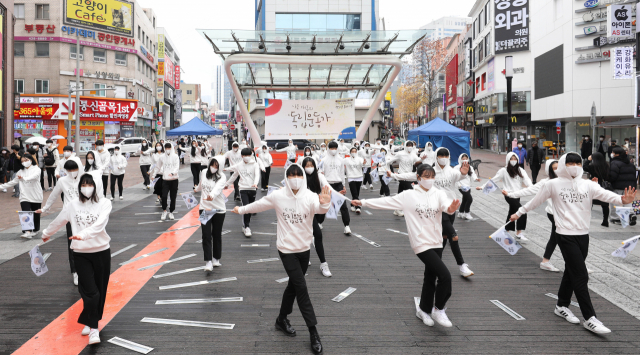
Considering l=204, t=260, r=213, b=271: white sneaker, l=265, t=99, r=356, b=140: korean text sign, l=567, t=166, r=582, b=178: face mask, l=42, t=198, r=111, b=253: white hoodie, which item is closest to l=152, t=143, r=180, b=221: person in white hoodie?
l=204, t=260, r=213, b=271: white sneaker

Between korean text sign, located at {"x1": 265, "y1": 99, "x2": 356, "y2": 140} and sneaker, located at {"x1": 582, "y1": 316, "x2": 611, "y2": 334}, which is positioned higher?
korean text sign, located at {"x1": 265, "y1": 99, "x2": 356, "y2": 140}

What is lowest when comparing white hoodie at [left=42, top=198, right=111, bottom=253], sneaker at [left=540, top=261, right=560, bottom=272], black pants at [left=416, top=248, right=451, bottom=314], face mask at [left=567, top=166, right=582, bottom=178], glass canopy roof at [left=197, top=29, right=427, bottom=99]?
sneaker at [left=540, top=261, right=560, bottom=272]

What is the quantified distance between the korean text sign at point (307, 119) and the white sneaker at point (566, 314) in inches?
776

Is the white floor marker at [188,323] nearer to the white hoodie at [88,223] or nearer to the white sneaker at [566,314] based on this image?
the white hoodie at [88,223]

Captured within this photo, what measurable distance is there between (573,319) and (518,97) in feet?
146

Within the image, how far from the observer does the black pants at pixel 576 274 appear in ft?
17.2

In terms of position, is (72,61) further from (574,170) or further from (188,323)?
(574,170)

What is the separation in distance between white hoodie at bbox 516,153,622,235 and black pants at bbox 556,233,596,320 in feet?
0.30

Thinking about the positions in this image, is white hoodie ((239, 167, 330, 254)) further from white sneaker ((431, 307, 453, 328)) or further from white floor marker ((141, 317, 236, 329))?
white sneaker ((431, 307, 453, 328))

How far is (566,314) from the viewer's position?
557 cm

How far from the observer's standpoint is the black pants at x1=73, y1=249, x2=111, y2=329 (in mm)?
4980

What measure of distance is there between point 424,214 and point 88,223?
356 cm

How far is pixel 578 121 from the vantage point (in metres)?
38.4

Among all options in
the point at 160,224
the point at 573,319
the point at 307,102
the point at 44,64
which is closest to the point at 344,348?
the point at 573,319
